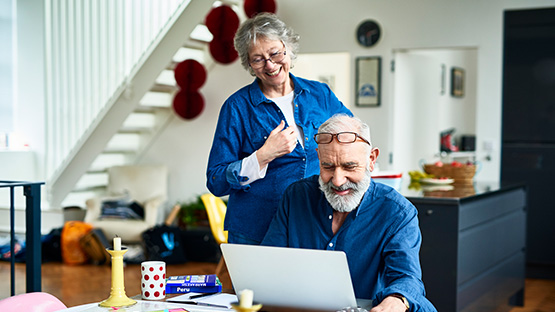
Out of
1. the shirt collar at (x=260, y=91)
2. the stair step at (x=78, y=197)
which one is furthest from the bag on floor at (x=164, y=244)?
the shirt collar at (x=260, y=91)

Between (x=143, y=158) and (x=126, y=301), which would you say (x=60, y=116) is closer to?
(x=143, y=158)

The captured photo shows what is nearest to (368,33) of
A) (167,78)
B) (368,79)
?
(368,79)

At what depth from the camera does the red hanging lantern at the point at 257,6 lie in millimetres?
6441

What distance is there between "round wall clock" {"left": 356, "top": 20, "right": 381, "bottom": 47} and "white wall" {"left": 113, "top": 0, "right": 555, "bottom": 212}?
0.05m

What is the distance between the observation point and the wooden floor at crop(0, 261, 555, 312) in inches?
193

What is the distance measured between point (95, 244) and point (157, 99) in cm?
171

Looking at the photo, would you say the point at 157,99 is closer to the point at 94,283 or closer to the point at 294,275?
the point at 94,283

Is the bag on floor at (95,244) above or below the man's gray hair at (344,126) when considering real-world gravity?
below

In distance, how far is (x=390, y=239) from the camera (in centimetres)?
188

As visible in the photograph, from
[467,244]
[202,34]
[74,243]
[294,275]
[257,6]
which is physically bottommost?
[74,243]

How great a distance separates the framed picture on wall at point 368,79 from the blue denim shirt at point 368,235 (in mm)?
4650

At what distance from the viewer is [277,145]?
7.05 feet

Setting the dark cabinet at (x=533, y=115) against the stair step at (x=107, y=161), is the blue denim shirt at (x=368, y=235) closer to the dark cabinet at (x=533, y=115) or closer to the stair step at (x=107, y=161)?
the dark cabinet at (x=533, y=115)

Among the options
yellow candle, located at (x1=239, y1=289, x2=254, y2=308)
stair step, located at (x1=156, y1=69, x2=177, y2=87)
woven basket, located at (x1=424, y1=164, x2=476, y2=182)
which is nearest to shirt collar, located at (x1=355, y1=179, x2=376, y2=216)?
yellow candle, located at (x1=239, y1=289, x2=254, y2=308)
